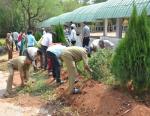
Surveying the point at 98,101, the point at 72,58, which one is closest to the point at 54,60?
the point at 72,58

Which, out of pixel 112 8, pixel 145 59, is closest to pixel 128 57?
pixel 145 59

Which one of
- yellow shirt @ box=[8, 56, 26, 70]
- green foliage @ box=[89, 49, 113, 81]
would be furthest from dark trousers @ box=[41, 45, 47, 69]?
green foliage @ box=[89, 49, 113, 81]

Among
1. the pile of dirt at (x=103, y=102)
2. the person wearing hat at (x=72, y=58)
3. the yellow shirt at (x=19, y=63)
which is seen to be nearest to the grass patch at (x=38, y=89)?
the yellow shirt at (x=19, y=63)

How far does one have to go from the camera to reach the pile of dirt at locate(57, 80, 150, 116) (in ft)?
25.5

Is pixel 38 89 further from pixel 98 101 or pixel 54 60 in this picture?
pixel 98 101

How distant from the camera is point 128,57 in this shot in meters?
8.11

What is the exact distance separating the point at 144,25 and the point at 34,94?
168 inches

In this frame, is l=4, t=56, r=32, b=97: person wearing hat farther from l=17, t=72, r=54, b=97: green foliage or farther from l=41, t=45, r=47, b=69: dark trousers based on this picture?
l=41, t=45, r=47, b=69: dark trousers

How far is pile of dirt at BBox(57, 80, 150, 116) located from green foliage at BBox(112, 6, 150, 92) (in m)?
0.42

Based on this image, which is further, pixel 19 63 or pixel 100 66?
pixel 19 63

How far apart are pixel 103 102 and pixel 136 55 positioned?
4.18 ft

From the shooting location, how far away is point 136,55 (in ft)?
26.5

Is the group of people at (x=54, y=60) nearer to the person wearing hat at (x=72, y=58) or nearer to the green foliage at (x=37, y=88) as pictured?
the person wearing hat at (x=72, y=58)

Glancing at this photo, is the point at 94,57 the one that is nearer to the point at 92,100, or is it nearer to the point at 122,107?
the point at 92,100
